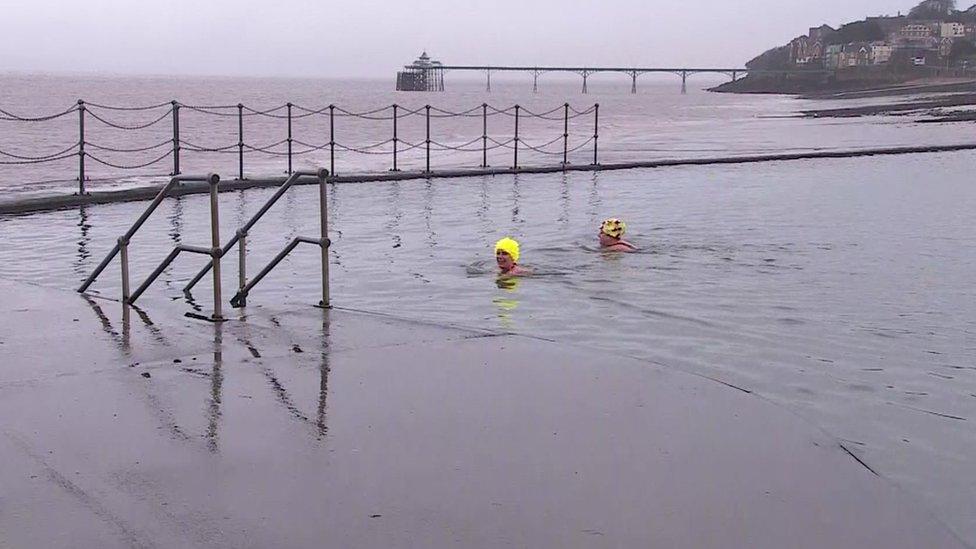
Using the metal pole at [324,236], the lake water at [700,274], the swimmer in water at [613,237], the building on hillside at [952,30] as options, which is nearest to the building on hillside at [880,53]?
the building on hillside at [952,30]

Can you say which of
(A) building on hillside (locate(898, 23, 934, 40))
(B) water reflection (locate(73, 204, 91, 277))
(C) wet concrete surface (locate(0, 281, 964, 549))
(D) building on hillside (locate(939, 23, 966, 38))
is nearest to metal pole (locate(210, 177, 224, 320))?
(C) wet concrete surface (locate(0, 281, 964, 549))

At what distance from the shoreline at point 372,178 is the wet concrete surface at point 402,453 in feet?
12.2

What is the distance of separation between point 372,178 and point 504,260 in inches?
440

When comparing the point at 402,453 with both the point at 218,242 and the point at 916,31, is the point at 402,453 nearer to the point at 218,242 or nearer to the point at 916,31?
the point at 218,242

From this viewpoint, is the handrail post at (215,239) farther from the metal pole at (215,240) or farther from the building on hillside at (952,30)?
the building on hillside at (952,30)

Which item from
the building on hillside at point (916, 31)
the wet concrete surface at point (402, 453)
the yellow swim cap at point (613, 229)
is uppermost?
the building on hillside at point (916, 31)

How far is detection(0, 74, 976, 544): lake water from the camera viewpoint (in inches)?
283

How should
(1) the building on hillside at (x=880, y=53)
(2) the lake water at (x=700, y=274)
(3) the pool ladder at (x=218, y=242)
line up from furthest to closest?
(1) the building on hillside at (x=880, y=53), (3) the pool ladder at (x=218, y=242), (2) the lake water at (x=700, y=274)

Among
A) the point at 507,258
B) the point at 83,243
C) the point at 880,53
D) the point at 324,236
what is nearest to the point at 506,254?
the point at 507,258

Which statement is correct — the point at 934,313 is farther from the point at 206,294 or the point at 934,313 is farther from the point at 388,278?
the point at 206,294

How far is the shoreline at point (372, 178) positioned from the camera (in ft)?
55.9

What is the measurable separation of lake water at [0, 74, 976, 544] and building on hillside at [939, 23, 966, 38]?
583ft

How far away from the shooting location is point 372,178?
22500 mm

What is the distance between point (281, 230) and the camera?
50.3 feet
